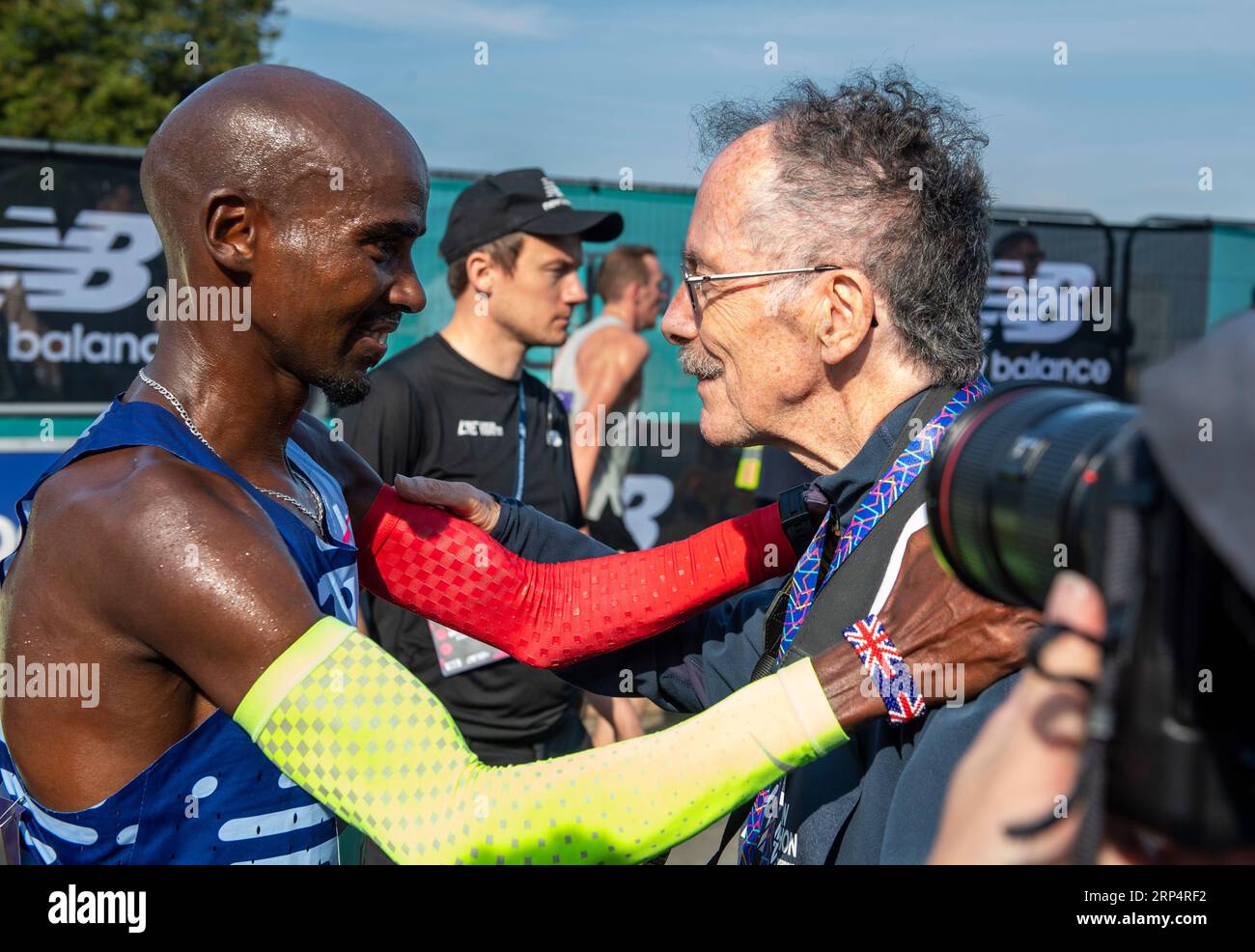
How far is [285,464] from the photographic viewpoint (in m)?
2.25

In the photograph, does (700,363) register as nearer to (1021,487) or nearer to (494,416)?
(1021,487)

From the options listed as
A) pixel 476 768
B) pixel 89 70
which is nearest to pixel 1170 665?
pixel 476 768

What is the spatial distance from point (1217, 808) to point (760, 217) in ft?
5.45

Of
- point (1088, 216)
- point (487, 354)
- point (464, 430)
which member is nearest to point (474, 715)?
point (464, 430)

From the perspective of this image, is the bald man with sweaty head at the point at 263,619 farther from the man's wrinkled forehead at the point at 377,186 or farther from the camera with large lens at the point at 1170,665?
the camera with large lens at the point at 1170,665

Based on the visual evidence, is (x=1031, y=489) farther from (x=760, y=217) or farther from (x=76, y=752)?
(x=76, y=752)

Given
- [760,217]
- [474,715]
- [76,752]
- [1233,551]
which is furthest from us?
[474,715]

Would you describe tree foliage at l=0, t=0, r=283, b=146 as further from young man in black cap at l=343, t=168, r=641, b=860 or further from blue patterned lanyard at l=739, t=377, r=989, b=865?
blue patterned lanyard at l=739, t=377, r=989, b=865

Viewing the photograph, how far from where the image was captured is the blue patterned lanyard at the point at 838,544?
2.08 m

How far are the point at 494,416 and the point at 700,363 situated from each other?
7.30 ft

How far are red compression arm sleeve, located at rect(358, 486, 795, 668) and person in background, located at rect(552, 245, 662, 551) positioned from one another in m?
2.92

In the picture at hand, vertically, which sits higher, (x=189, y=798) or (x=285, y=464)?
(x=285, y=464)
